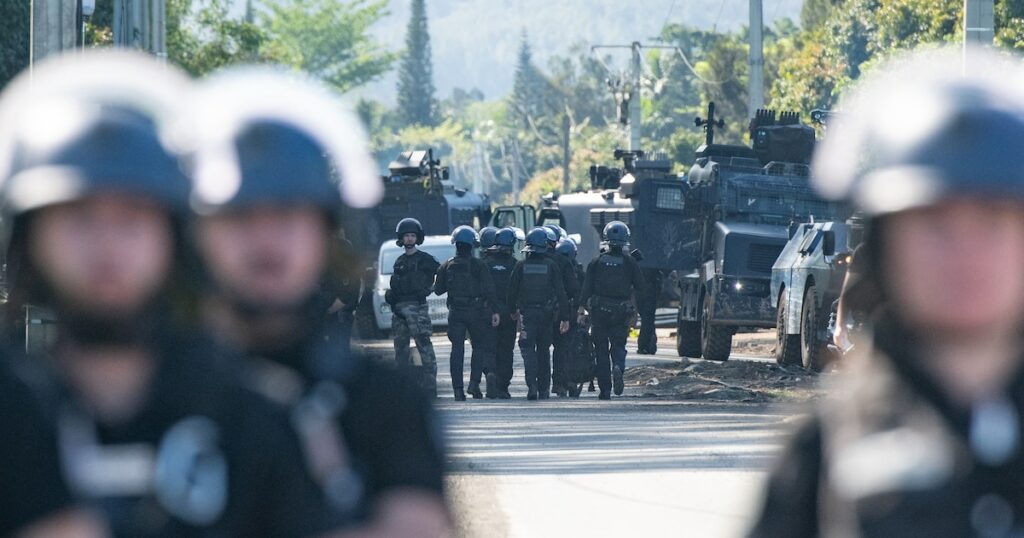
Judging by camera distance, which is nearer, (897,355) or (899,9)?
(897,355)

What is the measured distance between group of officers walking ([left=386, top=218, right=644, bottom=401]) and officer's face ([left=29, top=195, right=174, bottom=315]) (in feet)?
57.4

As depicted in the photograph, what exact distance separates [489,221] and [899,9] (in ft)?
72.4

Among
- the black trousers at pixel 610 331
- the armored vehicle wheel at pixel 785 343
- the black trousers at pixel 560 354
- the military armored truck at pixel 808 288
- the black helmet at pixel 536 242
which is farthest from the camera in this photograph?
the armored vehicle wheel at pixel 785 343

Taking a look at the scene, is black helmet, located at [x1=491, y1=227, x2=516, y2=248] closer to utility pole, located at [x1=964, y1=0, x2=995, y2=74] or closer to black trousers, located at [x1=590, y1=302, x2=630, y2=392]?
black trousers, located at [x1=590, y1=302, x2=630, y2=392]

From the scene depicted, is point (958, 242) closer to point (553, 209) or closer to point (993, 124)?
point (993, 124)

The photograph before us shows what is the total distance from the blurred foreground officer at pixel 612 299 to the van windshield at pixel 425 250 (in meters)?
13.7

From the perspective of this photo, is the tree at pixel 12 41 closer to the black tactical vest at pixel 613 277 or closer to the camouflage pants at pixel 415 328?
the camouflage pants at pixel 415 328

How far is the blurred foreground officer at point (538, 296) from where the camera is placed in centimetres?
2152

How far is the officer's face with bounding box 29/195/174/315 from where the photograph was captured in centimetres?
309

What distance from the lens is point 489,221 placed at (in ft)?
144

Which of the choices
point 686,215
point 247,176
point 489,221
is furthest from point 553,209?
point 247,176

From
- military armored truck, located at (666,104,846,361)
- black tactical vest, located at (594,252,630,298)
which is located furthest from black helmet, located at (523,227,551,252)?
military armored truck, located at (666,104,846,361)

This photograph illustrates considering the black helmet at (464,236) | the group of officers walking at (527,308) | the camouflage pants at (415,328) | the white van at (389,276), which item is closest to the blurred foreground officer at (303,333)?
the camouflage pants at (415,328)

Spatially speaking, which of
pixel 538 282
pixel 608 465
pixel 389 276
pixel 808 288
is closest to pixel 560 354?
pixel 538 282
